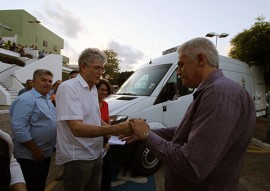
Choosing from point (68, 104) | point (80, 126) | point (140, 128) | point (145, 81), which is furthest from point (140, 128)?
point (145, 81)

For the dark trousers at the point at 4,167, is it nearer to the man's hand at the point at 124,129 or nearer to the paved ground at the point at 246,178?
the man's hand at the point at 124,129

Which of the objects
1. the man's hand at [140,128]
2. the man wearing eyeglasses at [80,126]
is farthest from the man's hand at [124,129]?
the man's hand at [140,128]

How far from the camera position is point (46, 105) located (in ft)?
10.0

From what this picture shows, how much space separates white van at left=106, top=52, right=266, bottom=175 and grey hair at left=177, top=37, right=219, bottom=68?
3.00 meters

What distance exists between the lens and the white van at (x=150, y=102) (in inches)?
185

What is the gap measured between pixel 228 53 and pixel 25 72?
64.8 feet

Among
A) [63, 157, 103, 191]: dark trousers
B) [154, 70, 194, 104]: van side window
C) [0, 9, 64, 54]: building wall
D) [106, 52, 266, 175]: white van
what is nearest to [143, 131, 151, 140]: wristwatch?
[63, 157, 103, 191]: dark trousers

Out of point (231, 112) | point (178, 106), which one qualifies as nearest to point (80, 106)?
point (231, 112)

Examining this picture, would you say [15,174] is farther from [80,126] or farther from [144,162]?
[144,162]

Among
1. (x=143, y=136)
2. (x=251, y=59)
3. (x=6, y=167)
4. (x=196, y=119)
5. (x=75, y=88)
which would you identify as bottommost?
(x=6, y=167)

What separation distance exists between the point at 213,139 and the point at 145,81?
417 cm

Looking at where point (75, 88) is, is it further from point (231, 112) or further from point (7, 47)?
point (7, 47)

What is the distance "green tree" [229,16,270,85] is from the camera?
1166 cm

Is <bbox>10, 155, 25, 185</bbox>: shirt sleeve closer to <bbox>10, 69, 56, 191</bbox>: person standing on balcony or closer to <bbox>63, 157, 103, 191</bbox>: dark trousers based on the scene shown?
<bbox>63, 157, 103, 191</bbox>: dark trousers
